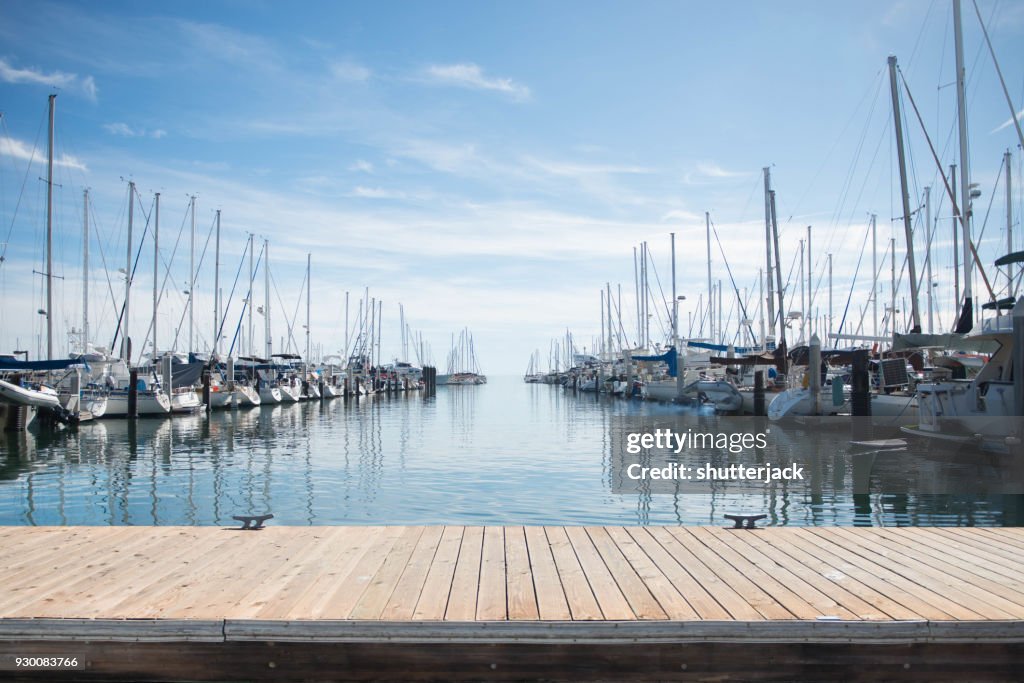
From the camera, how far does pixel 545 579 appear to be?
6.34 metres

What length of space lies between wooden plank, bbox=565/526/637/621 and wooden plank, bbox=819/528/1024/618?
8.14 ft

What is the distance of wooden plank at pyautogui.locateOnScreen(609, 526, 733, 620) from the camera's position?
555 cm

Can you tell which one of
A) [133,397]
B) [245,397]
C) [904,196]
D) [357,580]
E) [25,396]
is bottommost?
[245,397]

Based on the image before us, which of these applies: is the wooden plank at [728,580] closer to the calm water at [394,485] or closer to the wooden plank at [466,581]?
the wooden plank at [466,581]

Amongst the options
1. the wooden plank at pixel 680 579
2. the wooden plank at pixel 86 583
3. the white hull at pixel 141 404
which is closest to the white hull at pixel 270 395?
the white hull at pixel 141 404

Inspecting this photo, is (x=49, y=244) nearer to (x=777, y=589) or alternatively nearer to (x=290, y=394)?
(x=290, y=394)

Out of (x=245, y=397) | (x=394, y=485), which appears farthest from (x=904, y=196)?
(x=245, y=397)

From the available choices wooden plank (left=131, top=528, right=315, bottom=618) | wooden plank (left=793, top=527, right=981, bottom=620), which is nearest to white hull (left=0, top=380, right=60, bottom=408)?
wooden plank (left=131, top=528, right=315, bottom=618)

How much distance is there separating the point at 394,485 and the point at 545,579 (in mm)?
13884

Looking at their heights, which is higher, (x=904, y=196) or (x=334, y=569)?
(x=904, y=196)

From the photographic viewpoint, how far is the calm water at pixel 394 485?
15117 millimetres

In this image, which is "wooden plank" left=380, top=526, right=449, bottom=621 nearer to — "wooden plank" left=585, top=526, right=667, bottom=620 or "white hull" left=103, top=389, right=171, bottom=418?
"wooden plank" left=585, top=526, right=667, bottom=620

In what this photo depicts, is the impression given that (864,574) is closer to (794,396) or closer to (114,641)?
(114,641)

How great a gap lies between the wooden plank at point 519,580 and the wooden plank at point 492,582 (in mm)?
44
